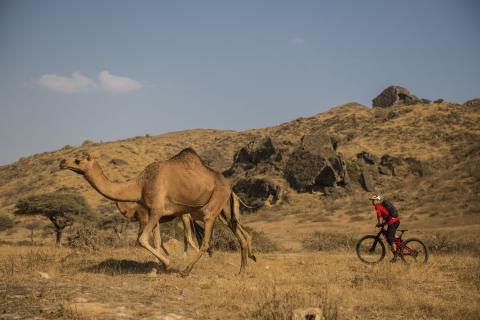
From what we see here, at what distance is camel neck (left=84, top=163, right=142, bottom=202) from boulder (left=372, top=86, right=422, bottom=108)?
79087 millimetres

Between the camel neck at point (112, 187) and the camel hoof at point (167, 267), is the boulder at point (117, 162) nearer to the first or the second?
the camel hoof at point (167, 267)

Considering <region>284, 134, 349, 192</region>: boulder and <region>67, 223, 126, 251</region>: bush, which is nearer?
<region>67, 223, 126, 251</region>: bush

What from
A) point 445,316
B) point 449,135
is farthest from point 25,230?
point 449,135

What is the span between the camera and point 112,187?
9.84 m

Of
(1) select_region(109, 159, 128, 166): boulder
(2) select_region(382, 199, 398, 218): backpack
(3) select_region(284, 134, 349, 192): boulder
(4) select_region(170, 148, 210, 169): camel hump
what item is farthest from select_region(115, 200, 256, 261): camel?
(1) select_region(109, 159, 128, 166): boulder

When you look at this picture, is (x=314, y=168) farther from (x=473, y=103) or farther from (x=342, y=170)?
(x=473, y=103)

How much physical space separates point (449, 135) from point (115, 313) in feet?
174

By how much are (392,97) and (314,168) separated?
52.1m

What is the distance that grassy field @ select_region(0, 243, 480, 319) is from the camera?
620cm

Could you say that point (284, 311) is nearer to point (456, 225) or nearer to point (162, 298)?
point (162, 298)

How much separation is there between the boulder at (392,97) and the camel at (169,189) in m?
77.6

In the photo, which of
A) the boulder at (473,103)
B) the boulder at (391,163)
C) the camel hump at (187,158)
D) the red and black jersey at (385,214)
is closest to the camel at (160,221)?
the camel hump at (187,158)

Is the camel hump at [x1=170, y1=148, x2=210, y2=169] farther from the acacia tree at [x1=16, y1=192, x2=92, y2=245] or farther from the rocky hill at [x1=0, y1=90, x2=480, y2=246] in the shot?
the acacia tree at [x1=16, y1=192, x2=92, y2=245]

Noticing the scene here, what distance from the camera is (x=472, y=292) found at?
8516mm
